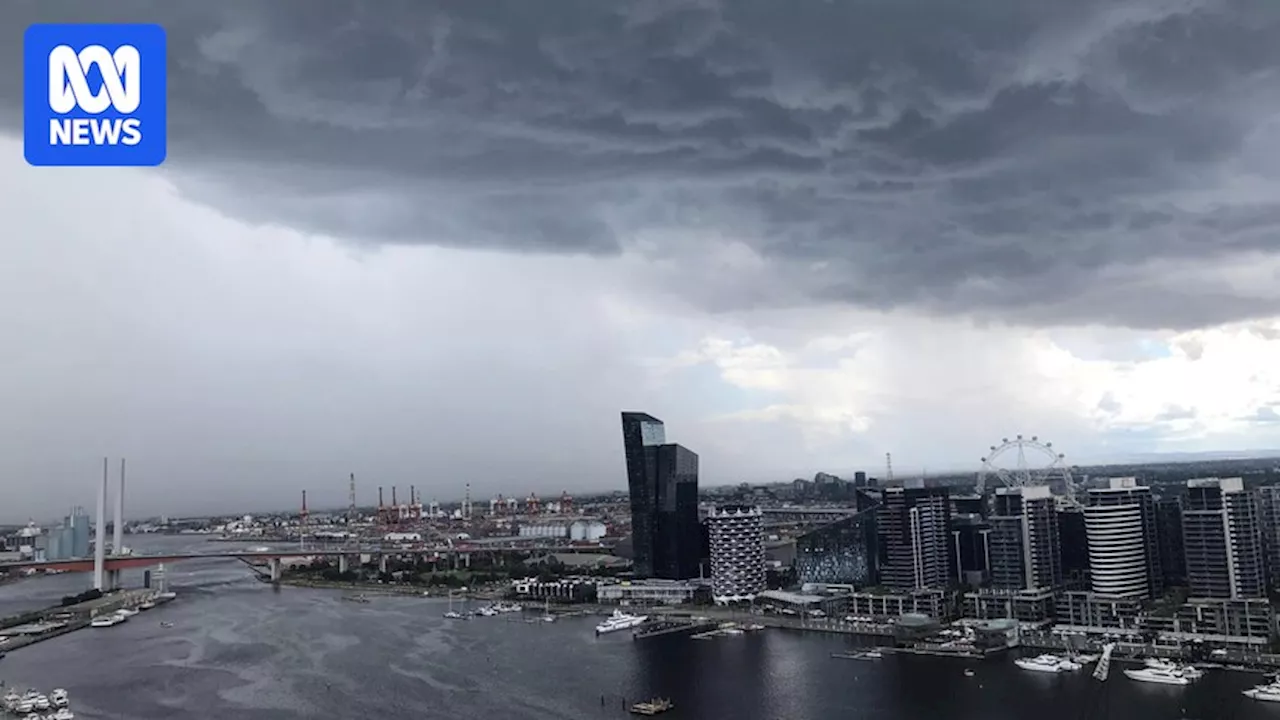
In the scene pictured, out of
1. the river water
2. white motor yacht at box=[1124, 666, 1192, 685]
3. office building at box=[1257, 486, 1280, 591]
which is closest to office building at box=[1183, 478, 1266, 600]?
office building at box=[1257, 486, 1280, 591]

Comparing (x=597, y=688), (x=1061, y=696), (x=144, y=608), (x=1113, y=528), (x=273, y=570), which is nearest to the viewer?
(x=1061, y=696)

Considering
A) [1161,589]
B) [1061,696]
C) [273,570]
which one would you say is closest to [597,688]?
[1061,696]

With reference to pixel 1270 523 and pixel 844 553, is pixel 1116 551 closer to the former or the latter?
pixel 1270 523

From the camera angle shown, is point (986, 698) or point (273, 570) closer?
point (986, 698)

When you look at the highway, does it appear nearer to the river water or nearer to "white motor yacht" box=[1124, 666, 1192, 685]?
the river water

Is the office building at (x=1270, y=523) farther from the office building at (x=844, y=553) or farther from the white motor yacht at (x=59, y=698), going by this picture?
the white motor yacht at (x=59, y=698)

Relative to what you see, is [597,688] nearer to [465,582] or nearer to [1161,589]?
[1161,589]

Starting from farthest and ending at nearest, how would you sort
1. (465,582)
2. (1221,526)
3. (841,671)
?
(465,582)
(1221,526)
(841,671)
